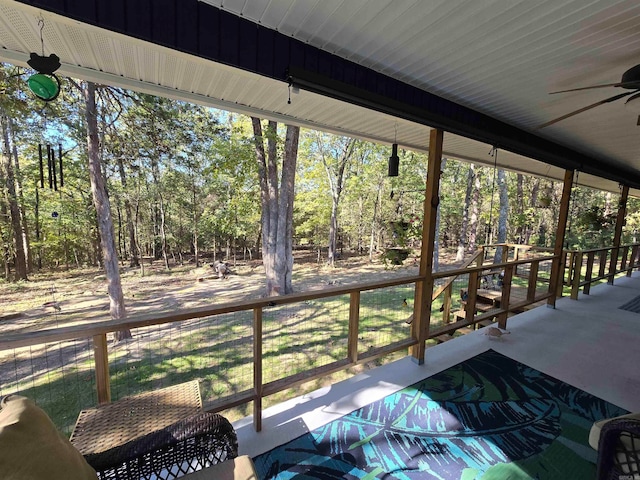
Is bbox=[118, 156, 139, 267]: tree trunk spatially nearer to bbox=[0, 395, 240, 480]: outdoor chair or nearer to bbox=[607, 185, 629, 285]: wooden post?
bbox=[0, 395, 240, 480]: outdoor chair

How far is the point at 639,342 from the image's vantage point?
357 cm


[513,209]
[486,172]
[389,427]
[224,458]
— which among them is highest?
[486,172]

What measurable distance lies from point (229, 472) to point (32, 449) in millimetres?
708

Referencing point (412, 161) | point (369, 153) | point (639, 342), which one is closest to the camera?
point (639, 342)

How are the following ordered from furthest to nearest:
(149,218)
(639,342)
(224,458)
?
1. (149,218)
2. (639,342)
3. (224,458)

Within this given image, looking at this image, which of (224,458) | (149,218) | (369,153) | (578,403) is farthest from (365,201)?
(224,458)

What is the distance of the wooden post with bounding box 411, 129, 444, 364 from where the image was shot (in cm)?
274

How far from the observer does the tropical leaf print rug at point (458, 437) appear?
69.7 inches

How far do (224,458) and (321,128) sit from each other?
2.80m

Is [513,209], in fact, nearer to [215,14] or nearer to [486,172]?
[486,172]

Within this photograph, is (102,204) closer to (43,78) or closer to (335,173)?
(43,78)

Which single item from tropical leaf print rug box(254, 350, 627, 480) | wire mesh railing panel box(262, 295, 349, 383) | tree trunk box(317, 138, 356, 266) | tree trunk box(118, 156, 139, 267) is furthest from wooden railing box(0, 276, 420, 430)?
tree trunk box(118, 156, 139, 267)

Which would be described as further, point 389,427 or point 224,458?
point 389,427

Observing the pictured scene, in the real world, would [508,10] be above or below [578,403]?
above
